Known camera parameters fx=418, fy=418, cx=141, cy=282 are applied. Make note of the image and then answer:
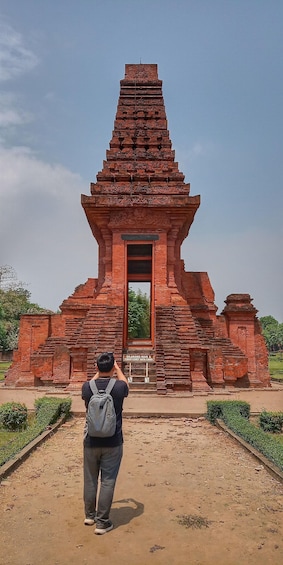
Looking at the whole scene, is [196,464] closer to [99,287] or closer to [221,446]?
[221,446]

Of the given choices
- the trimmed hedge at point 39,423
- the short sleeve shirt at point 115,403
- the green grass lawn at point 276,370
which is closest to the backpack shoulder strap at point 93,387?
the short sleeve shirt at point 115,403

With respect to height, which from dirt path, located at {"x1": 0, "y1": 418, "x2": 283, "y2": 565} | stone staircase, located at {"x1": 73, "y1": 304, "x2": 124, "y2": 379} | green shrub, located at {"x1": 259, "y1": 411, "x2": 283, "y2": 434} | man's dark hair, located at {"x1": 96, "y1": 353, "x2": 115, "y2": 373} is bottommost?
dirt path, located at {"x1": 0, "y1": 418, "x2": 283, "y2": 565}

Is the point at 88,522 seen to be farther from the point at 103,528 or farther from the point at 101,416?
the point at 101,416

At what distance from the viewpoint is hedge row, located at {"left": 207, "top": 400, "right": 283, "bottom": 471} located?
561 centimetres

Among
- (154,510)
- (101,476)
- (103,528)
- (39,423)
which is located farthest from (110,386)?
(39,423)

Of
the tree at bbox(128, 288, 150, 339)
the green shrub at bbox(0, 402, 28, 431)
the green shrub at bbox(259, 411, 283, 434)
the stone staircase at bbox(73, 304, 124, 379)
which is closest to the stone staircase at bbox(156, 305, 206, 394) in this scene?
the stone staircase at bbox(73, 304, 124, 379)

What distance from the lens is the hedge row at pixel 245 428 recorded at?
561 centimetres

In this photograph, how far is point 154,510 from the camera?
407 cm

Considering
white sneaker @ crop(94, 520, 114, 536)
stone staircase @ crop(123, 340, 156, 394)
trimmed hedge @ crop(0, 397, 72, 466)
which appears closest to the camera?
white sneaker @ crop(94, 520, 114, 536)

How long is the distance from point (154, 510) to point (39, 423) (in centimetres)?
395

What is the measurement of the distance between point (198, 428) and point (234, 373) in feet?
19.6

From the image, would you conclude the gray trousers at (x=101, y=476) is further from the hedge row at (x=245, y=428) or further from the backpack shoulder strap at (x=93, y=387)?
the hedge row at (x=245, y=428)

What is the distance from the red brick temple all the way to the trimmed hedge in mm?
3220

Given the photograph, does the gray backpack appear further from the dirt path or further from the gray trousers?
the dirt path
